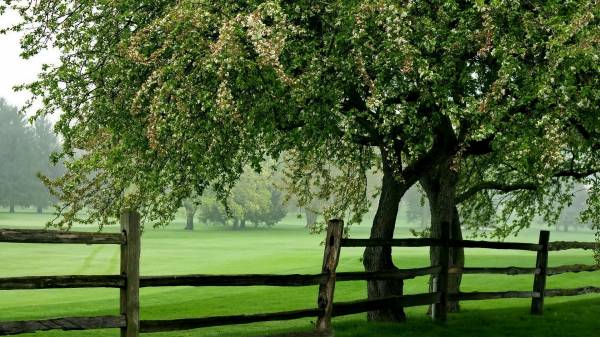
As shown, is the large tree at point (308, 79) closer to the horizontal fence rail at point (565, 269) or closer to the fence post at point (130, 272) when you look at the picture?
the fence post at point (130, 272)

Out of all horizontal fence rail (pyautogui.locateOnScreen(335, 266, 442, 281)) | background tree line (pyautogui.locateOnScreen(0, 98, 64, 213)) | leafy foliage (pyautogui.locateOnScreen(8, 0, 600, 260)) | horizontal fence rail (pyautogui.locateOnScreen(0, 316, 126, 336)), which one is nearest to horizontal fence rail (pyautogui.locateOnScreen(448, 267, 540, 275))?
horizontal fence rail (pyautogui.locateOnScreen(335, 266, 442, 281))

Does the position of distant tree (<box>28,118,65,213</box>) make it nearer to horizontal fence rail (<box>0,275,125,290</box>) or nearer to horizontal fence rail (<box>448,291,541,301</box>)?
horizontal fence rail (<box>448,291,541,301</box>)

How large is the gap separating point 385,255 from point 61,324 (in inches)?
346

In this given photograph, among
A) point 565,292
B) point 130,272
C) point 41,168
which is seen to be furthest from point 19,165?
point 130,272

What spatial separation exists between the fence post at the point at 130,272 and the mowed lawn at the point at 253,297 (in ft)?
17.6

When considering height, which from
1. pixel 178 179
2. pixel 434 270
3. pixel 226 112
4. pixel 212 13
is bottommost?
pixel 434 270

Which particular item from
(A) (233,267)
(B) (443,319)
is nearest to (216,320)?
(B) (443,319)

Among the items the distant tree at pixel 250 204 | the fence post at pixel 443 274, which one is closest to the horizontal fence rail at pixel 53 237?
the fence post at pixel 443 274

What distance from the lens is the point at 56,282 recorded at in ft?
30.2

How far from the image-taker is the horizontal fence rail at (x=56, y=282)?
29.1ft

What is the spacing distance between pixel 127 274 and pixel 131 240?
18.8 inches

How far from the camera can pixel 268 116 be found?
14.1 m

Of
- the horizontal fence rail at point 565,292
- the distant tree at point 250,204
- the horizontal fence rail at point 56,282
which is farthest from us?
the distant tree at point 250,204

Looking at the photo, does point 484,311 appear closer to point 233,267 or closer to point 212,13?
point 212,13
